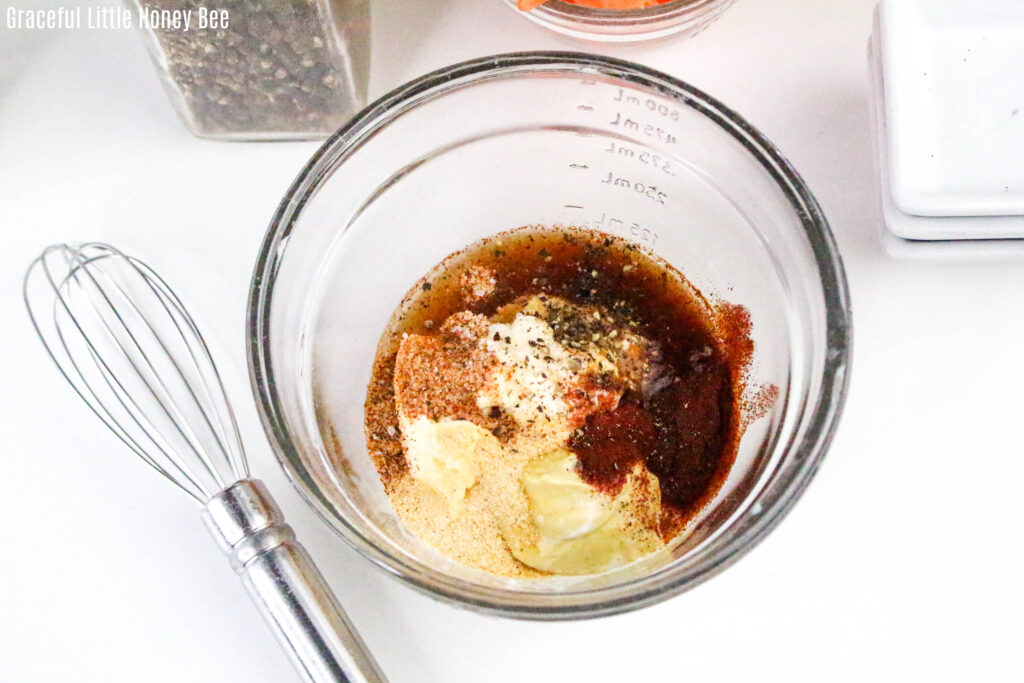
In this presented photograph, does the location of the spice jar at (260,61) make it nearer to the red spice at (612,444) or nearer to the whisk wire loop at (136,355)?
the whisk wire loop at (136,355)

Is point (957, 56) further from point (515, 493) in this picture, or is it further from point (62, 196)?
point (62, 196)

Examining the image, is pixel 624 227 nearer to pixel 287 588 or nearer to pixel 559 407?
pixel 559 407

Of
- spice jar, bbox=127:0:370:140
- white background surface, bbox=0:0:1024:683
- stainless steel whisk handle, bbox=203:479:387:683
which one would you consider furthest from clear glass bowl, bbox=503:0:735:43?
stainless steel whisk handle, bbox=203:479:387:683

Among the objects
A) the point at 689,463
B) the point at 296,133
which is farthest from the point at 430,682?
the point at 296,133

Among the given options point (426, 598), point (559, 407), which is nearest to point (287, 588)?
point (426, 598)

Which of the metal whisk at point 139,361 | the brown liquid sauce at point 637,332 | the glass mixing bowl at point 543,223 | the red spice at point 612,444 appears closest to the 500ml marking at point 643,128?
the glass mixing bowl at point 543,223

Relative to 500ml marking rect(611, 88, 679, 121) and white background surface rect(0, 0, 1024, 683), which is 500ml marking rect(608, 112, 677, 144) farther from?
white background surface rect(0, 0, 1024, 683)
